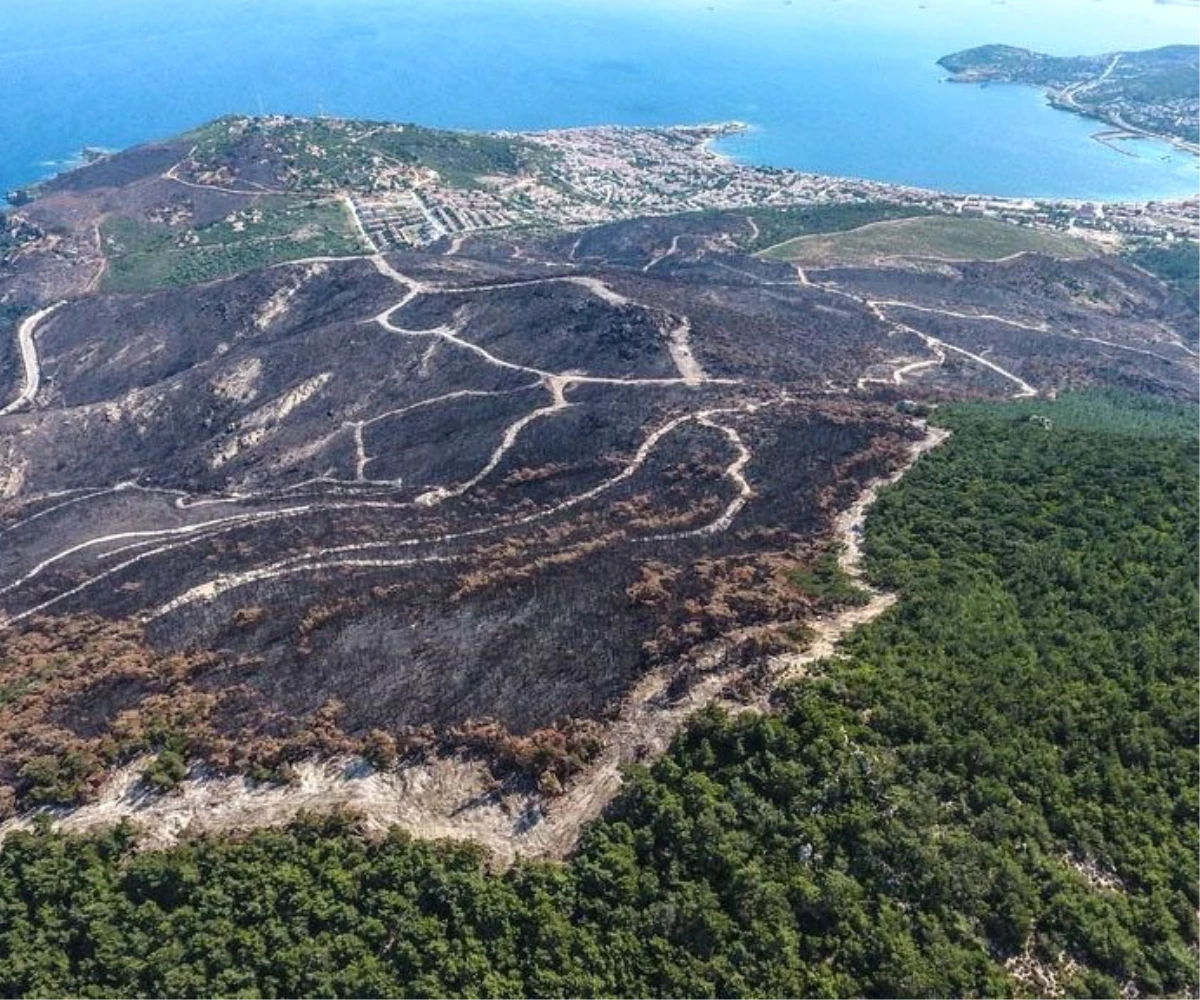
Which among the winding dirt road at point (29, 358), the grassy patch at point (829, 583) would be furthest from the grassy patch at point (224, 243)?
the grassy patch at point (829, 583)

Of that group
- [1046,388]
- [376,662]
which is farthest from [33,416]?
[1046,388]

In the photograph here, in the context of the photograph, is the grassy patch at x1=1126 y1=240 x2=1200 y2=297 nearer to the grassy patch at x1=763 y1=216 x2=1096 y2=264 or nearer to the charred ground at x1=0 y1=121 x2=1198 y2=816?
the charred ground at x1=0 y1=121 x2=1198 y2=816

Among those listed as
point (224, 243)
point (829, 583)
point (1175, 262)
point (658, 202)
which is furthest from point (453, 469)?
point (658, 202)

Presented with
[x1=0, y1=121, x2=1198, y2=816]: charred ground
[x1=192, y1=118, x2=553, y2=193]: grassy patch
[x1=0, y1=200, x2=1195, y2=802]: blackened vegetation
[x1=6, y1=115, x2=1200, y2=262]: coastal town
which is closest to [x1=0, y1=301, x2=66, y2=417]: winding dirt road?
[x1=0, y1=121, x2=1198, y2=816]: charred ground

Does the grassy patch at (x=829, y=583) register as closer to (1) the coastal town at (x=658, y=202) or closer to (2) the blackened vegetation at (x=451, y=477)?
(2) the blackened vegetation at (x=451, y=477)

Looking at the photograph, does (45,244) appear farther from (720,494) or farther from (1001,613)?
(1001,613)

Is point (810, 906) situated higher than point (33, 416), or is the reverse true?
point (810, 906)
